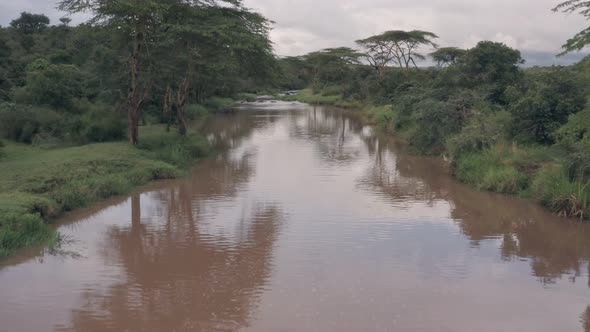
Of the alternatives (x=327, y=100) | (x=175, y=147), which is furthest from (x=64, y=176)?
(x=327, y=100)

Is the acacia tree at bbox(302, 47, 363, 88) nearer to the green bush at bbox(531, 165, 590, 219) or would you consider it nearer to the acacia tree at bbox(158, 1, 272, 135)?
the acacia tree at bbox(158, 1, 272, 135)

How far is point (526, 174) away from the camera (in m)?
14.3

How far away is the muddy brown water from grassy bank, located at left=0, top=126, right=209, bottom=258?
423mm

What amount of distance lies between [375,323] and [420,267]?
7.64ft

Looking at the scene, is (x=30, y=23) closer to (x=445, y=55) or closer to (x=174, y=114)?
(x=174, y=114)

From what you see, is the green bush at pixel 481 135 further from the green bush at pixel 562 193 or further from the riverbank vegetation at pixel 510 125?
the green bush at pixel 562 193

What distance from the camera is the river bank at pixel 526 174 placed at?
39.1 ft

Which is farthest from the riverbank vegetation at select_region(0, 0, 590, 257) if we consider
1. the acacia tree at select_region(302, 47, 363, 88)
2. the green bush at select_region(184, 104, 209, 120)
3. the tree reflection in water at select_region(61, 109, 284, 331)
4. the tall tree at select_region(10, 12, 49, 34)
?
the acacia tree at select_region(302, 47, 363, 88)

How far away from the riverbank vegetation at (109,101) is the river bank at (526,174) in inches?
325

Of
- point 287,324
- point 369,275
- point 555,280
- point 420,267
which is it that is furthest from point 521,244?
point 287,324

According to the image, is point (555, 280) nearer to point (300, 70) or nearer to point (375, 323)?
point (375, 323)

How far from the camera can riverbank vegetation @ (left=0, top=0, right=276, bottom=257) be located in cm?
1241

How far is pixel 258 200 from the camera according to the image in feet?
45.4

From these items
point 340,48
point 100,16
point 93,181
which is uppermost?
point 340,48
